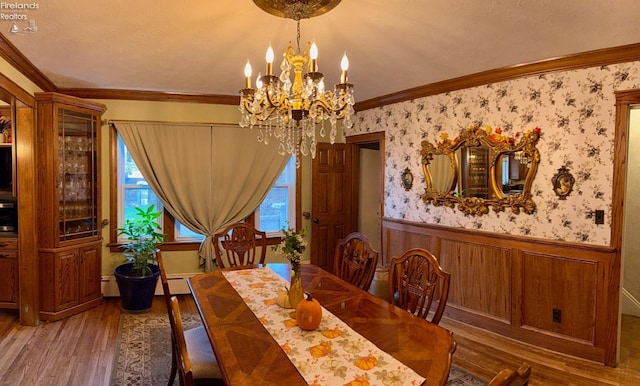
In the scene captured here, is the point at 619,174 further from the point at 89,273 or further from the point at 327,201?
the point at 89,273

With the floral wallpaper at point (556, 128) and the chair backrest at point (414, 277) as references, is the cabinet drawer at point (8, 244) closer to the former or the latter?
the chair backrest at point (414, 277)

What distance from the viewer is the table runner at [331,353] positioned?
55.2 inches

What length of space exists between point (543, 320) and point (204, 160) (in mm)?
3873

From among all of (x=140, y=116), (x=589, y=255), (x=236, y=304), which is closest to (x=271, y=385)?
(x=236, y=304)

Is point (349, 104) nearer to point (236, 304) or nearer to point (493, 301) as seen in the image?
point (236, 304)

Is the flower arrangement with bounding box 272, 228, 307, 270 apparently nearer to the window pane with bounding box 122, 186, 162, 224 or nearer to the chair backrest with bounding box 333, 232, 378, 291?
the chair backrest with bounding box 333, 232, 378, 291

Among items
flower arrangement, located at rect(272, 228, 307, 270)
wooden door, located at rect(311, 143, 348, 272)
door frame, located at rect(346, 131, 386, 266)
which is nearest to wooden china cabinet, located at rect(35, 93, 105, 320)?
wooden door, located at rect(311, 143, 348, 272)

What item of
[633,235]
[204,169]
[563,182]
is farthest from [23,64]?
[633,235]

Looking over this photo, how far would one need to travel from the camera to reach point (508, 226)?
345 cm

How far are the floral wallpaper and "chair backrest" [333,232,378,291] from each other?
1.54 metres

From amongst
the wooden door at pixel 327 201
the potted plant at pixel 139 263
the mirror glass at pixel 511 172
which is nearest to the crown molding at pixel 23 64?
the potted plant at pixel 139 263

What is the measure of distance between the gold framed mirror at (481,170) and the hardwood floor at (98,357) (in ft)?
3.95

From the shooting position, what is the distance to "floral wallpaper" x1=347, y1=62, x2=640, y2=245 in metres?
2.90

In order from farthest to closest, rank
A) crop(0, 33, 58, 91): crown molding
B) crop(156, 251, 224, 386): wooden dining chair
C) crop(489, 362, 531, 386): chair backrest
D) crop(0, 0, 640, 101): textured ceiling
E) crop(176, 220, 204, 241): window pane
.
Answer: crop(176, 220, 204, 241): window pane → crop(0, 33, 58, 91): crown molding → crop(0, 0, 640, 101): textured ceiling → crop(156, 251, 224, 386): wooden dining chair → crop(489, 362, 531, 386): chair backrest
